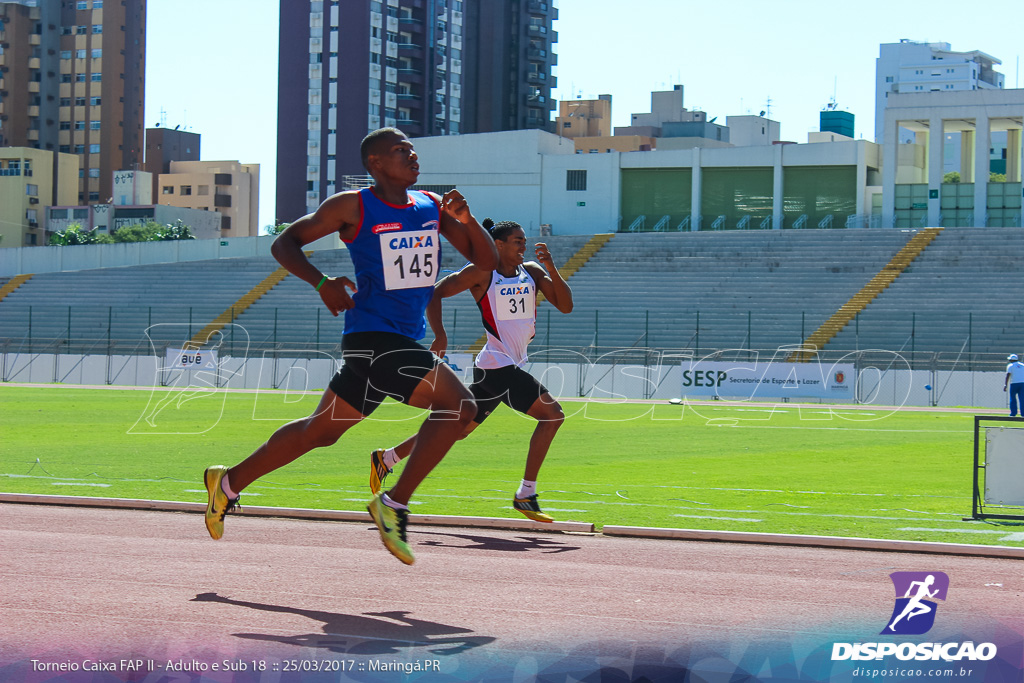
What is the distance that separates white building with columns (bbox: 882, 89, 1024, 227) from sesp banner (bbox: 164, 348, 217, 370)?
3495 cm

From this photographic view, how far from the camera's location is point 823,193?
63.7 m

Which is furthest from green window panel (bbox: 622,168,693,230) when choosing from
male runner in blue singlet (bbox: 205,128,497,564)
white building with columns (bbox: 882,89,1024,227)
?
male runner in blue singlet (bbox: 205,128,497,564)

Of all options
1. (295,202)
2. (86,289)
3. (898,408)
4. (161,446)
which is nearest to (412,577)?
(161,446)

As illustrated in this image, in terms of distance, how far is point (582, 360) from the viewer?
4003cm

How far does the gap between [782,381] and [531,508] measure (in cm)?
2738

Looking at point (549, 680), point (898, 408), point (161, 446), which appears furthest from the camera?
point (898, 408)

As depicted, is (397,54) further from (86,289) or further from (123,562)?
(123,562)

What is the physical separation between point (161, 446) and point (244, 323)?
32698mm

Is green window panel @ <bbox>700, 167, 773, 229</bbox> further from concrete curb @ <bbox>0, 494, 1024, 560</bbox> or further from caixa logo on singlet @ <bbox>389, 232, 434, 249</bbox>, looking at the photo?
caixa logo on singlet @ <bbox>389, 232, 434, 249</bbox>

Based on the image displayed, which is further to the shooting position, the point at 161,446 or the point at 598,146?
the point at 598,146

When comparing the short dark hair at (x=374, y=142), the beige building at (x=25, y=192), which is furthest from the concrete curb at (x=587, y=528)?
the beige building at (x=25, y=192)

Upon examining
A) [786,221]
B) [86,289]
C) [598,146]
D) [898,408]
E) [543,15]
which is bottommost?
[898,408]

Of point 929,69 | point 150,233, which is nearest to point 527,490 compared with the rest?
point 150,233

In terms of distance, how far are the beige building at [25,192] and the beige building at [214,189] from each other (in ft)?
40.4
